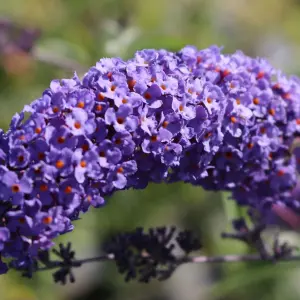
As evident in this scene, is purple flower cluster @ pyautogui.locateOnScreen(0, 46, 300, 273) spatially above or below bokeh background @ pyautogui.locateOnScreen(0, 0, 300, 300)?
below

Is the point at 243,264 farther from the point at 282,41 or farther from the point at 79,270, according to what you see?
the point at 282,41

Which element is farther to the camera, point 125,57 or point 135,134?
point 125,57

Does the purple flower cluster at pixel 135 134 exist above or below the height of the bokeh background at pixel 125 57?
below

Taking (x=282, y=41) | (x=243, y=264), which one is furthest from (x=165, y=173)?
(x=282, y=41)

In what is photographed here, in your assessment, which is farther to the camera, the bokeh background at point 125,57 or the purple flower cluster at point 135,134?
the bokeh background at point 125,57

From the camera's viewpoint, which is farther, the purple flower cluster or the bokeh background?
the bokeh background
